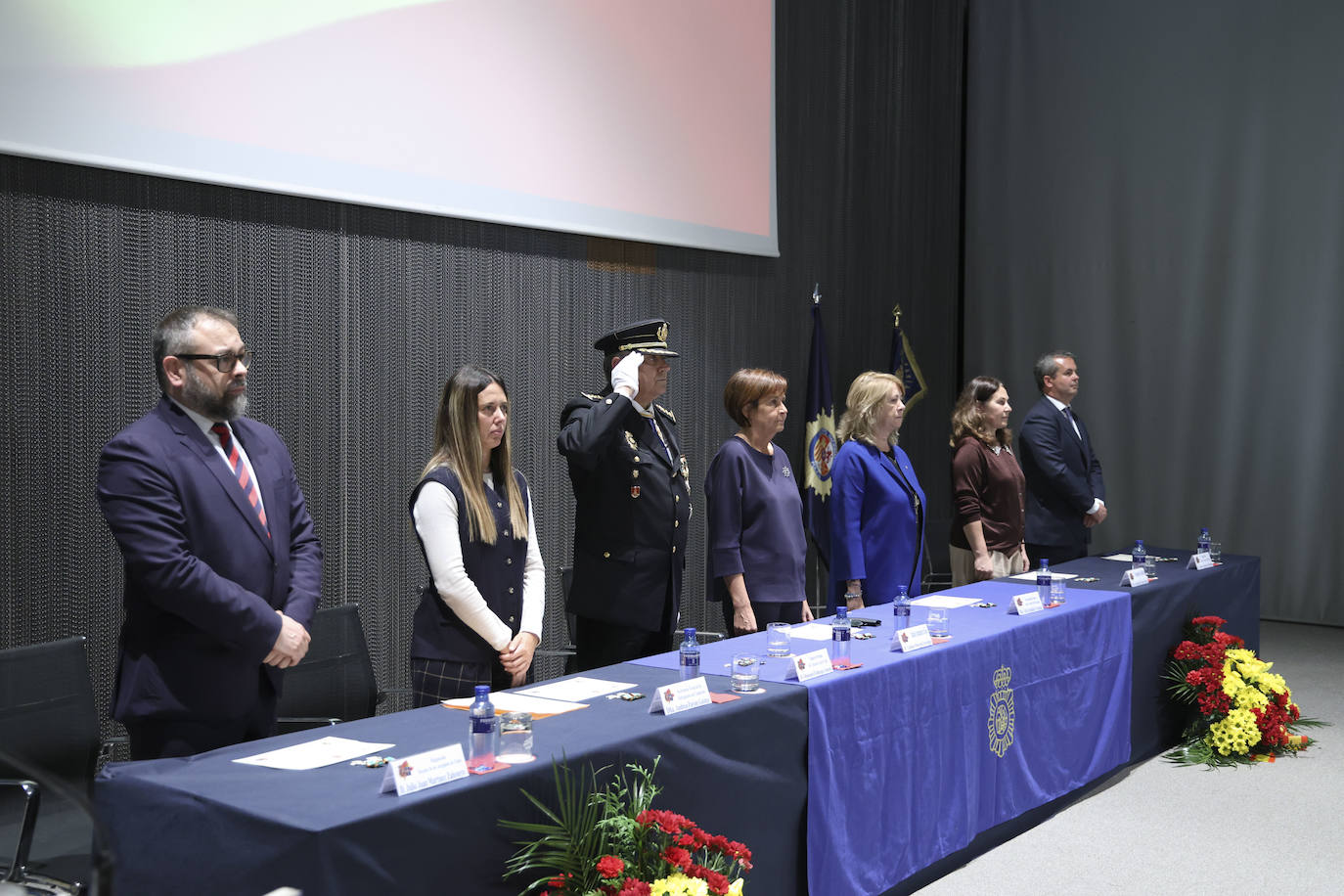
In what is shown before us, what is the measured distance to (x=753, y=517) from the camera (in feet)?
11.8

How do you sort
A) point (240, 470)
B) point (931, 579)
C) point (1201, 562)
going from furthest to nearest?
point (931, 579), point (1201, 562), point (240, 470)

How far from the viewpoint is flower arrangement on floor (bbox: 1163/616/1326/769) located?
4.25 meters

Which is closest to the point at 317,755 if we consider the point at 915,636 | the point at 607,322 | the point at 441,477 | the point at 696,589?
the point at 441,477

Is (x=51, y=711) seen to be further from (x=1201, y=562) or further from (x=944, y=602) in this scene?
(x=1201, y=562)

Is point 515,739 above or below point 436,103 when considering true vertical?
below

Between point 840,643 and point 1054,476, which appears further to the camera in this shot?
point 1054,476

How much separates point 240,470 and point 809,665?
1.29 m

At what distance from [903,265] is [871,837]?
5371mm

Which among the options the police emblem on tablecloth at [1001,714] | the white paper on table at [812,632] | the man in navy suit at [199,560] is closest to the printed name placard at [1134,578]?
the police emblem on tablecloth at [1001,714]

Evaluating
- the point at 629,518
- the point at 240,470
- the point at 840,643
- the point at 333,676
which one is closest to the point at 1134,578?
the point at 840,643

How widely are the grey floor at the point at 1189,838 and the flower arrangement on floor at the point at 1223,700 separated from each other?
0.26ft

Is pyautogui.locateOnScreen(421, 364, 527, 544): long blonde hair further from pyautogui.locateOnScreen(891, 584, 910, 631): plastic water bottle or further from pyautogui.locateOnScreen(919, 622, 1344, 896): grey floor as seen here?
pyautogui.locateOnScreen(919, 622, 1344, 896): grey floor

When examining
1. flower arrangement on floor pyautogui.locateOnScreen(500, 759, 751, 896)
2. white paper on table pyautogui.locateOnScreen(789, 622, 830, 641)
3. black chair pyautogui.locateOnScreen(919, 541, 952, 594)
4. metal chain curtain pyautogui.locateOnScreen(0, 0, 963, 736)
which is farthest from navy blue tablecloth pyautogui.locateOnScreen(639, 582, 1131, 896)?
black chair pyautogui.locateOnScreen(919, 541, 952, 594)

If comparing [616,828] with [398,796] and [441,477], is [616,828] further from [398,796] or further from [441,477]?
[441,477]
